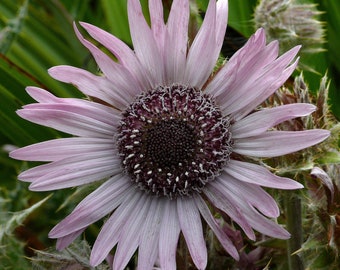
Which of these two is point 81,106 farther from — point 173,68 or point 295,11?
point 295,11

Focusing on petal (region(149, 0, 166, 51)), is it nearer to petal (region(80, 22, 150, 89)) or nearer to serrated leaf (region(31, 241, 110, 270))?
petal (region(80, 22, 150, 89))

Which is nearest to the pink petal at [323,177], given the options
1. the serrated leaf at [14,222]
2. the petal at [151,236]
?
the petal at [151,236]

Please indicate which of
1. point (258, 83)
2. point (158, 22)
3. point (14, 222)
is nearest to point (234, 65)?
point (258, 83)

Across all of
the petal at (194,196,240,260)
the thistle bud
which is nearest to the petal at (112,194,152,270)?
the petal at (194,196,240,260)

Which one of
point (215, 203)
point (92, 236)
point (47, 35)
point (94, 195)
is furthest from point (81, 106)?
point (47, 35)

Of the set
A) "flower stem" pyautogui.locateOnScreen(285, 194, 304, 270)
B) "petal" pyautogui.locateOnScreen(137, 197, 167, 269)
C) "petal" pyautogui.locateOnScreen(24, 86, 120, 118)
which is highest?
"petal" pyautogui.locateOnScreen(24, 86, 120, 118)
